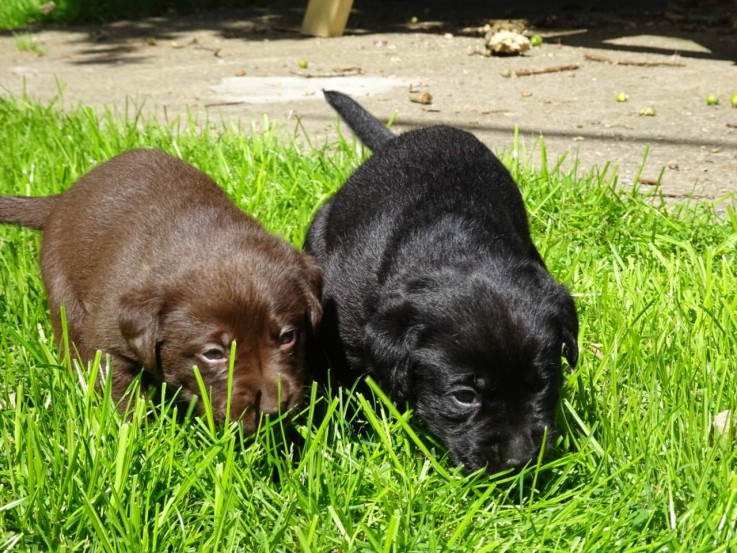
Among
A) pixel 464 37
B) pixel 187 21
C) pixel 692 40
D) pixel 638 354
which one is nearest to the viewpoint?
pixel 638 354

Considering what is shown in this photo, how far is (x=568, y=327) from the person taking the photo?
9.02ft

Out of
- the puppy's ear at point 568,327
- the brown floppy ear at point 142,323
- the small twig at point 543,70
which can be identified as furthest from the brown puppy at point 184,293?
the small twig at point 543,70

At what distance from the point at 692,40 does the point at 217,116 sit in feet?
14.4

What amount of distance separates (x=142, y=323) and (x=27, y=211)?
1352 millimetres

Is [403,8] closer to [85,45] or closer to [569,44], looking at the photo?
[569,44]

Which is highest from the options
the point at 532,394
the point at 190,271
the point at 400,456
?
the point at 190,271

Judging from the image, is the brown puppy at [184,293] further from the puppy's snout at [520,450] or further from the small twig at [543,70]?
the small twig at [543,70]

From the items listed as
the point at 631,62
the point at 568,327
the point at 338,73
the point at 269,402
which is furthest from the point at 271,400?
the point at 631,62

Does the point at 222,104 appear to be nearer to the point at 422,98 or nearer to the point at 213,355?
the point at 422,98

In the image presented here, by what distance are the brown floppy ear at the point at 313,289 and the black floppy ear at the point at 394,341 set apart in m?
0.22

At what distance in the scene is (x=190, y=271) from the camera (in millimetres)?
2840

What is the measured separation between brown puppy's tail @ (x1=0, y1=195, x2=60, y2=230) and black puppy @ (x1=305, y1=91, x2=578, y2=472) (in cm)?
117

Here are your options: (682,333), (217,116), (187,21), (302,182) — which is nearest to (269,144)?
(302,182)

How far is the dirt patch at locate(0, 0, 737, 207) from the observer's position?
223 inches
